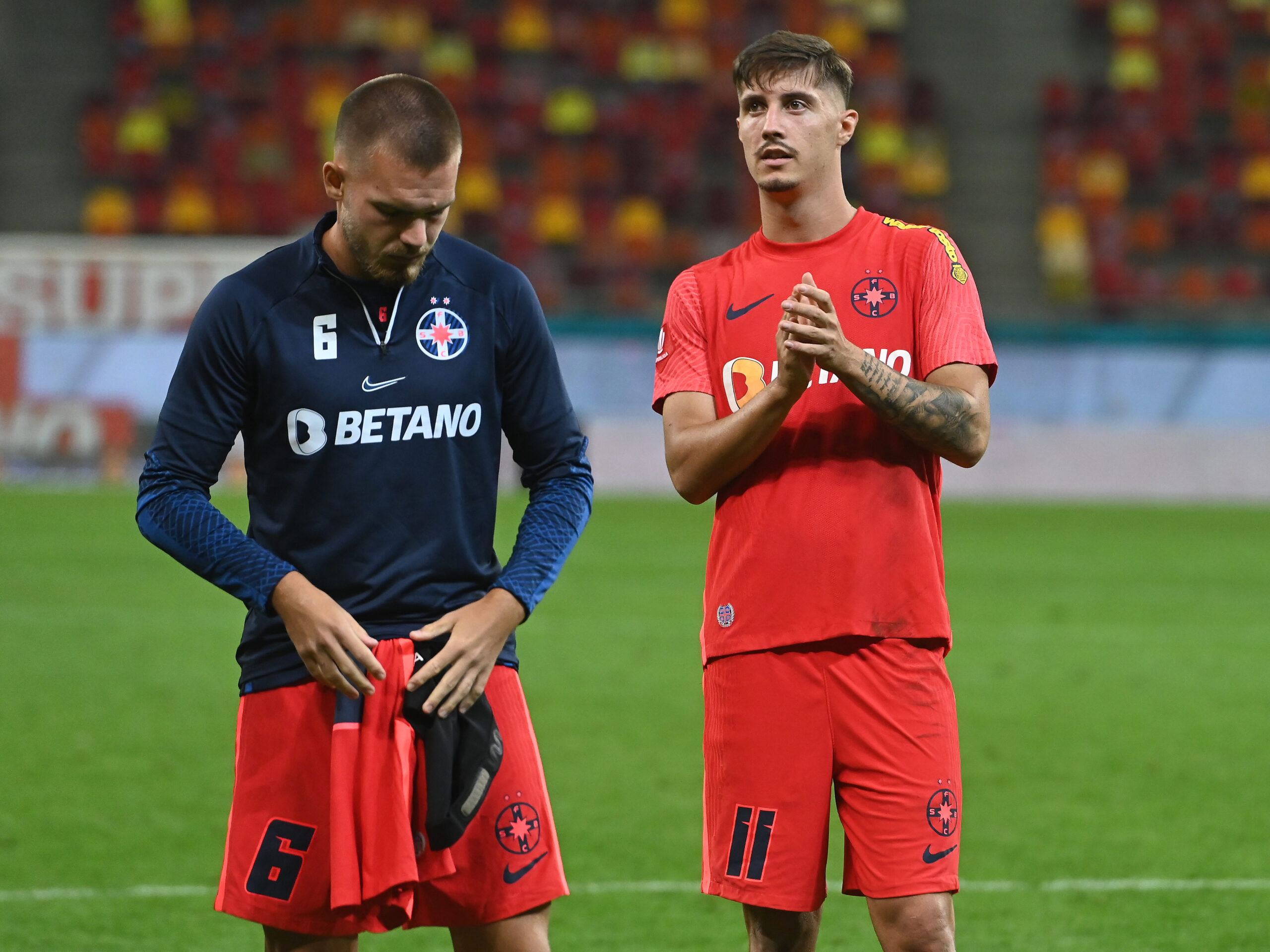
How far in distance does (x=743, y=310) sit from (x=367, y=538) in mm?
913

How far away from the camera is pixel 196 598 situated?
10.7m

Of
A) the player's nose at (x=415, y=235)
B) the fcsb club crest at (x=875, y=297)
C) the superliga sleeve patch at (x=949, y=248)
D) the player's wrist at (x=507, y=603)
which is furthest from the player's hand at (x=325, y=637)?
the superliga sleeve patch at (x=949, y=248)

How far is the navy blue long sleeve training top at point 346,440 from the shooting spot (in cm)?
262

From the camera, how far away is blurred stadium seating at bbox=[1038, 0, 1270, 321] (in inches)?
870

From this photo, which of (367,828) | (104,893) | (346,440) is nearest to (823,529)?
(346,440)

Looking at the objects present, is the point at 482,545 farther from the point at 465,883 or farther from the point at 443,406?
the point at 465,883

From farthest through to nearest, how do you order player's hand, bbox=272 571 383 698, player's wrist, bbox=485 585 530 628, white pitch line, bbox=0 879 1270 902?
white pitch line, bbox=0 879 1270 902 → player's wrist, bbox=485 585 530 628 → player's hand, bbox=272 571 383 698

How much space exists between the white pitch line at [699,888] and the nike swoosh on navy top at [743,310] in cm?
226

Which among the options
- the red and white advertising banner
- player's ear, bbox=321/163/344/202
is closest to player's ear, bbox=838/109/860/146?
player's ear, bbox=321/163/344/202

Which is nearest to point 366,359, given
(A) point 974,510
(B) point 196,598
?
(B) point 196,598

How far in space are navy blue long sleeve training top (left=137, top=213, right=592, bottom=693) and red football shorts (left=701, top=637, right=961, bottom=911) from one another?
1.86ft

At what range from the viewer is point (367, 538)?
8.69 feet

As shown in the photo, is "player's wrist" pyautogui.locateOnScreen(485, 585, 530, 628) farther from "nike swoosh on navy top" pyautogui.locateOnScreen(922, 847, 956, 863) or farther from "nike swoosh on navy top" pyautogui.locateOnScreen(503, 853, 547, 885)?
"nike swoosh on navy top" pyautogui.locateOnScreen(922, 847, 956, 863)

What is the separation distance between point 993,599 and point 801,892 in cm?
805
